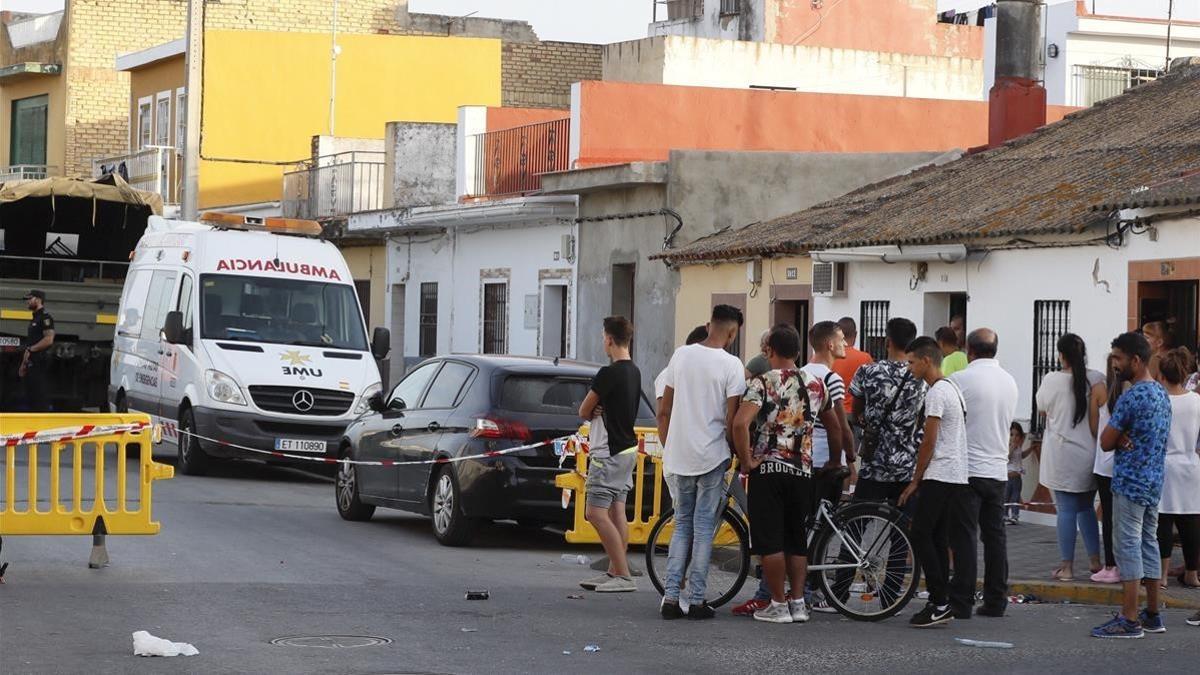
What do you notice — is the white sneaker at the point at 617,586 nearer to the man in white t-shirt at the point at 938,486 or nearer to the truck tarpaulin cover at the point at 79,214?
the man in white t-shirt at the point at 938,486

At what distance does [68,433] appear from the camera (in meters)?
12.0

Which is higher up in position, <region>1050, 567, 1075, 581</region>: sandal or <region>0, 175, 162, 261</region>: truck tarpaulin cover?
<region>0, 175, 162, 261</region>: truck tarpaulin cover

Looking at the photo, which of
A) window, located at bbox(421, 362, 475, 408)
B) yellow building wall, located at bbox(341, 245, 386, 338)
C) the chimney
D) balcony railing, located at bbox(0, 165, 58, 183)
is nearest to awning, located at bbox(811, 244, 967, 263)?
the chimney

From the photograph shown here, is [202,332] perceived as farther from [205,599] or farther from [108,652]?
[108,652]

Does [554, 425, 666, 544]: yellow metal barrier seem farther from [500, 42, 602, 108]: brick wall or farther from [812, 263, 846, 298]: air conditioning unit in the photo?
[500, 42, 602, 108]: brick wall

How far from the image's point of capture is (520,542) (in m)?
15.3

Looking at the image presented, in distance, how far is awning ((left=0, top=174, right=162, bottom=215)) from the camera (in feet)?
85.5

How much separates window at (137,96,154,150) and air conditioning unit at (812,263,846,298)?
86.6ft

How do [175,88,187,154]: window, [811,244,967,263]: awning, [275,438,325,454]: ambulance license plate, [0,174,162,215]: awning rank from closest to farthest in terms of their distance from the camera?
[811,244,967,263]: awning < [275,438,325,454]: ambulance license plate < [0,174,162,215]: awning < [175,88,187,154]: window

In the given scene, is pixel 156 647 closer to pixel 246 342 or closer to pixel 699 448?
pixel 699 448

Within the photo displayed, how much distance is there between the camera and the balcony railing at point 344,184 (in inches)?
1431

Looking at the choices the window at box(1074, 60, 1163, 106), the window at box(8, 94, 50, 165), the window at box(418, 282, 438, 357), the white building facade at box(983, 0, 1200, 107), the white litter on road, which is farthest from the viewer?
the window at box(8, 94, 50, 165)

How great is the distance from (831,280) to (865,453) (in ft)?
34.8

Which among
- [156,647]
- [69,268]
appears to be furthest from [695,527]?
[69,268]
